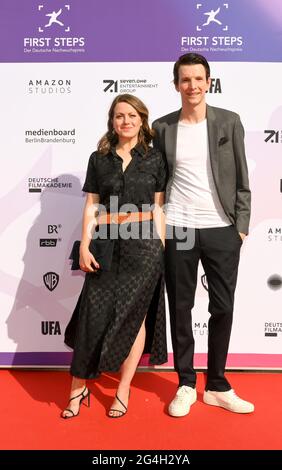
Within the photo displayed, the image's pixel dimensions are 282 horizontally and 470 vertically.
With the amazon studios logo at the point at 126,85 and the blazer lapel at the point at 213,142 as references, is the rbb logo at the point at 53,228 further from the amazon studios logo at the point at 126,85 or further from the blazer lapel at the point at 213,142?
the blazer lapel at the point at 213,142

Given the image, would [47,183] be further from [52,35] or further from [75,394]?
[75,394]

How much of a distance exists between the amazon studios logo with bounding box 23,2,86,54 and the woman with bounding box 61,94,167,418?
84 cm

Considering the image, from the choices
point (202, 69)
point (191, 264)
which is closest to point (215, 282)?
point (191, 264)

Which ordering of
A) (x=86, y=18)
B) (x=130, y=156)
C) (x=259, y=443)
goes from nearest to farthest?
(x=259, y=443) → (x=130, y=156) → (x=86, y=18)

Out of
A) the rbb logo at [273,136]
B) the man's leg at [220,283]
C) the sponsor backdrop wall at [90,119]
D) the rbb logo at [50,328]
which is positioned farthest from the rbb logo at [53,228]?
the rbb logo at [273,136]

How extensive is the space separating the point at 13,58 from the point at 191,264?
1.73 meters

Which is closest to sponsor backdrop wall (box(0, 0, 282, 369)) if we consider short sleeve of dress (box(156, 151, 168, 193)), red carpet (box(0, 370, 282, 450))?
red carpet (box(0, 370, 282, 450))

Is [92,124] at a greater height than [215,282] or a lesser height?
greater

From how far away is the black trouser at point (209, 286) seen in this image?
2.49m

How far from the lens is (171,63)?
2.96 metres

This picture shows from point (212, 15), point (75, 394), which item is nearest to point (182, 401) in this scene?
point (75, 394)

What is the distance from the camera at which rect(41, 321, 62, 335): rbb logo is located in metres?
3.20

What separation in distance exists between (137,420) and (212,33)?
231 centimetres

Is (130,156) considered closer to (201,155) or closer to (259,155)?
(201,155)
